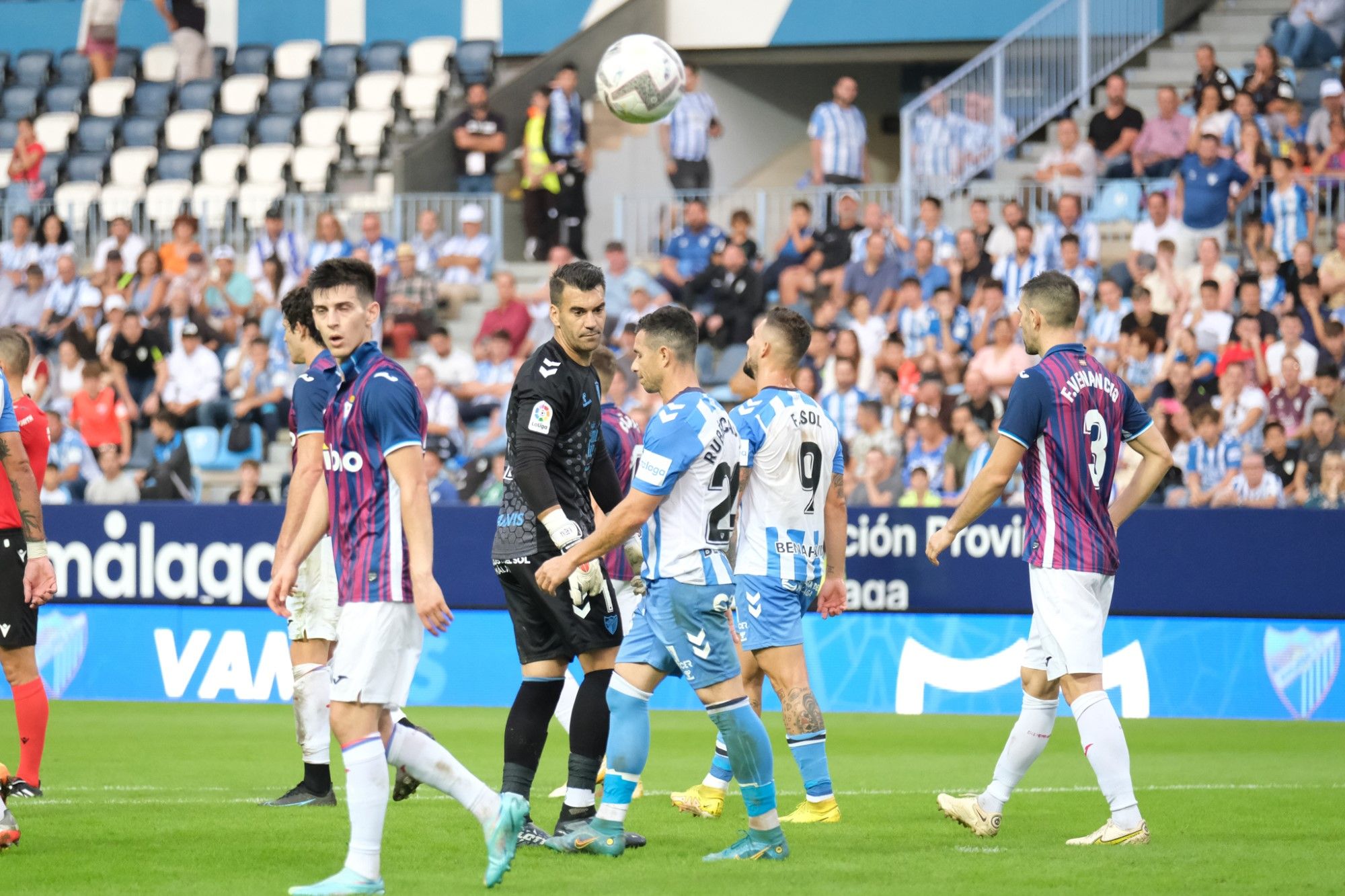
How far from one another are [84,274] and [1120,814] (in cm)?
→ 1839

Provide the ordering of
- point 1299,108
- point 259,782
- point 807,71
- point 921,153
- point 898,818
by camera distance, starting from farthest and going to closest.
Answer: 1. point 807,71
2. point 921,153
3. point 1299,108
4. point 259,782
5. point 898,818

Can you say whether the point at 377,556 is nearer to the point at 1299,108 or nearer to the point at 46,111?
the point at 1299,108

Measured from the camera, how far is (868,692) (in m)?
13.9

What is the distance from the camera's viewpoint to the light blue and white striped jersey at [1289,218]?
17625mm

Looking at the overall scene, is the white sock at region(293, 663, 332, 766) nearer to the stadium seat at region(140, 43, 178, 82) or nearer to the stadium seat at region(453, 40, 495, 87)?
the stadium seat at region(453, 40, 495, 87)

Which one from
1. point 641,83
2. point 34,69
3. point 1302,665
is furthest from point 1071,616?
point 34,69

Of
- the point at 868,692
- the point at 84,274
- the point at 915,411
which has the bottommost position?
the point at 868,692

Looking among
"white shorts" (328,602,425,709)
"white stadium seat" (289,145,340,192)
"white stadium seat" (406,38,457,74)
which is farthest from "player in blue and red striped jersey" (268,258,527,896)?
"white stadium seat" (406,38,457,74)

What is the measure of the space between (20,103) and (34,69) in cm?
84

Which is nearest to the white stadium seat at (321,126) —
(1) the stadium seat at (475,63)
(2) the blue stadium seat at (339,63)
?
(2) the blue stadium seat at (339,63)


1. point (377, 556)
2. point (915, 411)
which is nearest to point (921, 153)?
point (915, 411)

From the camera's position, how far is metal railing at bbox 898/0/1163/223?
20.8m

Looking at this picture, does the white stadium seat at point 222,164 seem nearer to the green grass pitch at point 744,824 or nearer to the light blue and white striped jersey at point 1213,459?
the green grass pitch at point 744,824

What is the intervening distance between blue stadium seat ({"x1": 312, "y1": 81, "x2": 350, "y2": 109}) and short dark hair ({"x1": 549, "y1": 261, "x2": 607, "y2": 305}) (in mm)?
19722
